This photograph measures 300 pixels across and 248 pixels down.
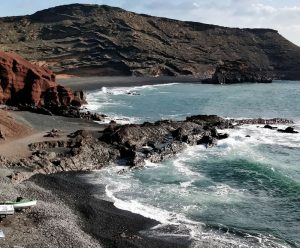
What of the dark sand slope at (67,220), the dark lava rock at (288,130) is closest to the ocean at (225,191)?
the dark lava rock at (288,130)

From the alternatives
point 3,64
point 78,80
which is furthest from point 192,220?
point 78,80

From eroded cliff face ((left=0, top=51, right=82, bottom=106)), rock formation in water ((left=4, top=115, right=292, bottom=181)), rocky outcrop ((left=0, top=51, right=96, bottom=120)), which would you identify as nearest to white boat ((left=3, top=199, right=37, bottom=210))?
rock formation in water ((left=4, top=115, right=292, bottom=181))

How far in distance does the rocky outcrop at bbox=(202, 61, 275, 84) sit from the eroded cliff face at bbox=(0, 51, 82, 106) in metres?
85.8

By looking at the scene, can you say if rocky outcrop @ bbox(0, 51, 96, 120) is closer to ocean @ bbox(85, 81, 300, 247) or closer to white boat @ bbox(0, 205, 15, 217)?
ocean @ bbox(85, 81, 300, 247)

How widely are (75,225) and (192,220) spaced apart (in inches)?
366

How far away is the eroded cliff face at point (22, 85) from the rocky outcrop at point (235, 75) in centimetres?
8577

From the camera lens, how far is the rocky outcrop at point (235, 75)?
6305 inches

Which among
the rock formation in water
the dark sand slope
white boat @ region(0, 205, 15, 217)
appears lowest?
the dark sand slope

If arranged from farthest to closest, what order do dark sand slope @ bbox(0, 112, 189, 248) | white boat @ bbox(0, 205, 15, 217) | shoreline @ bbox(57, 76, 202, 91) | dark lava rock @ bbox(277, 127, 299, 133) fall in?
shoreline @ bbox(57, 76, 202, 91) → dark lava rock @ bbox(277, 127, 299, 133) → white boat @ bbox(0, 205, 15, 217) → dark sand slope @ bbox(0, 112, 189, 248)

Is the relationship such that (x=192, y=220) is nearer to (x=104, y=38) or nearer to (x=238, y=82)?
(x=238, y=82)

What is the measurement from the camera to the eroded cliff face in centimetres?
7756

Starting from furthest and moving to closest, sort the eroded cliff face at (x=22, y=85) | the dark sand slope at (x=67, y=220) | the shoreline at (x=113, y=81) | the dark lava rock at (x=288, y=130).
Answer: the shoreline at (x=113, y=81), the eroded cliff face at (x=22, y=85), the dark lava rock at (x=288, y=130), the dark sand slope at (x=67, y=220)

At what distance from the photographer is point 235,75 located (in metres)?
166

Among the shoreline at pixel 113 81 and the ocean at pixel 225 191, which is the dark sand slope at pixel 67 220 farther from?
the shoreline at pixel 113 81
